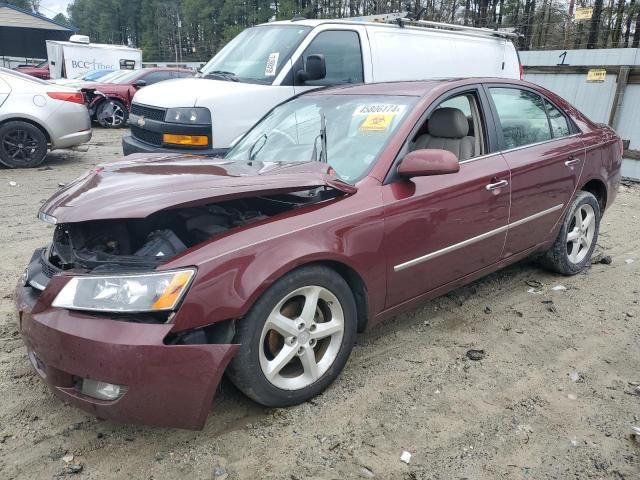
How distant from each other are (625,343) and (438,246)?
1.39 metres

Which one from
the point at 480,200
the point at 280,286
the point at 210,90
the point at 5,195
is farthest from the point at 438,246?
the point at 5,195

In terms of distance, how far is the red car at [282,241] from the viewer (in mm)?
2152

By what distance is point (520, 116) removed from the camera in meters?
3.88

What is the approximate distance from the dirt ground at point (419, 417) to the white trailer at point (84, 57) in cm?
1911

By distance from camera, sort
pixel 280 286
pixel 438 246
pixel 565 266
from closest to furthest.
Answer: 1. pixel 280 286
2. pixel 438 246
3. pixel 565 266

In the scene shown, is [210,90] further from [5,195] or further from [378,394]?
[378,394]

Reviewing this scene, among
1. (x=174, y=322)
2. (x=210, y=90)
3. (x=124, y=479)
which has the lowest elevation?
(x=124, y=479)

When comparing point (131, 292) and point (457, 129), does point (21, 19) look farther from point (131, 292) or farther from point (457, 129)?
point (131, 292)

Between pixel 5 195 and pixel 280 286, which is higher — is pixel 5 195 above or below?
below

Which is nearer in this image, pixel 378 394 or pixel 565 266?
pixel 378 394

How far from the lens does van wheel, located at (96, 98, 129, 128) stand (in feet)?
44.6

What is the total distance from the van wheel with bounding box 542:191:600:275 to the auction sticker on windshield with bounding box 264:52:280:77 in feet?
11.3

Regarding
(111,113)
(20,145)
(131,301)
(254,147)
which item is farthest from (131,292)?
(111,113)

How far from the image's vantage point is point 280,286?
2396 millimetres
